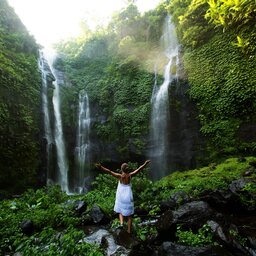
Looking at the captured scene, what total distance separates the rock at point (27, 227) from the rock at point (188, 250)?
3922 millimetres

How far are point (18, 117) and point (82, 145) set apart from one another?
4965 millimetres

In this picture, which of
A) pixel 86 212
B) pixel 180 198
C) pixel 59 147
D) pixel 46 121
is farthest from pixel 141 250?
pixel 46 121

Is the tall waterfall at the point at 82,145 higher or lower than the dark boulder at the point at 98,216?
higher

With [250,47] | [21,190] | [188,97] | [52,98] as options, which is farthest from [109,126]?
[250,47]

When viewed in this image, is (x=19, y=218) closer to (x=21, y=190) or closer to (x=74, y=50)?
(x=21, y=190)

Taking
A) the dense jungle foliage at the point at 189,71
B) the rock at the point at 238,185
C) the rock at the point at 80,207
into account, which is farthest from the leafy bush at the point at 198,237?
the dense jungle foliage at the point at 189,71

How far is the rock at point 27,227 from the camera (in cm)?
740

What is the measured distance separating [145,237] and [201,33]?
1479 centimetres

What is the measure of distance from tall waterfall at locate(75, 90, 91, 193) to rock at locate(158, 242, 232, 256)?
12.9 metres

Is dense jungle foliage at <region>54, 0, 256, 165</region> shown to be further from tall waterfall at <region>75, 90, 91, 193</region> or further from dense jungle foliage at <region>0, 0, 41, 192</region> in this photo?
dense jungle foliage at <region>0, 0, 41, 192</region>

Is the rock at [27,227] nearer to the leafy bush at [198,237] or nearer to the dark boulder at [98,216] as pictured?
the dark boulder at [98,216]

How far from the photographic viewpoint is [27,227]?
748cm

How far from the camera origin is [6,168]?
14.2m

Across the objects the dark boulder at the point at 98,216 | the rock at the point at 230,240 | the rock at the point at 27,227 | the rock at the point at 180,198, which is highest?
the rock at the point at 180,198
